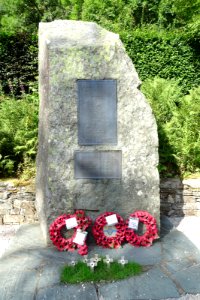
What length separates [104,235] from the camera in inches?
155

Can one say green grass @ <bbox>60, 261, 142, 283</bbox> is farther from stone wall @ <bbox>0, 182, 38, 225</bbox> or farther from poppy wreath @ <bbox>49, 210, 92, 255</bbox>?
stone wall @ <bbox>0, 182, 38, 225</bbox>

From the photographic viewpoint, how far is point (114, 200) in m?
4.00

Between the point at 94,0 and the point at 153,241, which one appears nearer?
the point at 153,241

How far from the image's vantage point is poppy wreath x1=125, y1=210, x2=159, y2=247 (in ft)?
12.9

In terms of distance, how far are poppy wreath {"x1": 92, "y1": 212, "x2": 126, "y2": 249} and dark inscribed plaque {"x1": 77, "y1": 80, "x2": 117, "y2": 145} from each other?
2.97 feet

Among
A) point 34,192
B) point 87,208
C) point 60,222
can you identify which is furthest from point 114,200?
point 34,192

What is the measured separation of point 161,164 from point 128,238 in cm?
179

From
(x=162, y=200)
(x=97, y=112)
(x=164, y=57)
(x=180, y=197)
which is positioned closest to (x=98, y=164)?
(x=97, y=112)

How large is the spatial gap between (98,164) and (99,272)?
121 cm

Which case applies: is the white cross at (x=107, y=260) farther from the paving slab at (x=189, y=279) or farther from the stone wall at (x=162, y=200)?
the stone wall at (x=162, y=200)

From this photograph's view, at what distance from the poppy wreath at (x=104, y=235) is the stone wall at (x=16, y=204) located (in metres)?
1.35

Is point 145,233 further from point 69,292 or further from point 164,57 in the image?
point 164,57

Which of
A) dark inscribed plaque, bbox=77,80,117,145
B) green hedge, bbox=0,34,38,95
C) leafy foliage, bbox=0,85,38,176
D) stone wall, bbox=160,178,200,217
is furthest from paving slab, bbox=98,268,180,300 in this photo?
green hedge, bbox=0,34,38,95

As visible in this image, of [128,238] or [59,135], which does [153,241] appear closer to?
[128,238]
